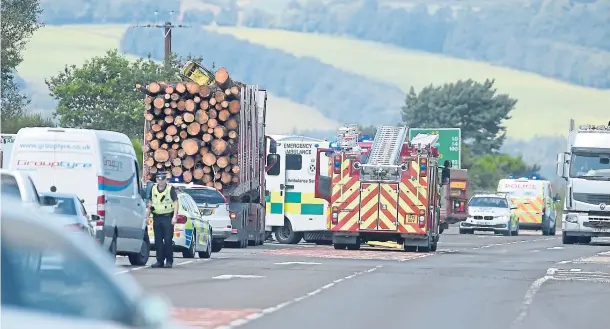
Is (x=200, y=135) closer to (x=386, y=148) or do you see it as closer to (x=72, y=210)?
(x=386, y=148)

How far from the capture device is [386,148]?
1421 inches

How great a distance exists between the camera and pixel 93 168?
2409 centimetres

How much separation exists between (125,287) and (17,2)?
195 feet

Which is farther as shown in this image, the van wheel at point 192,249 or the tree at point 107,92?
the tree at point 107,92

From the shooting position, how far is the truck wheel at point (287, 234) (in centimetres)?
4175

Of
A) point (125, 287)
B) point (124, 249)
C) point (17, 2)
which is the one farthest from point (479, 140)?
point (125, 287)

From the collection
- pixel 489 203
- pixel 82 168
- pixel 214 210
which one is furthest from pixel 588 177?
pixel 82 168

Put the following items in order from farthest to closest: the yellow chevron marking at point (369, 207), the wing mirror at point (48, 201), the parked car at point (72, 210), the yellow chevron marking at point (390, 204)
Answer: the yellow chevron marking at point (369, 207), the yellow chevron marking at point (390, 204), the parked car at point (72, 210), the wing mirror at point (48, 201)

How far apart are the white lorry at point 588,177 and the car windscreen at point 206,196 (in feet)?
44.0

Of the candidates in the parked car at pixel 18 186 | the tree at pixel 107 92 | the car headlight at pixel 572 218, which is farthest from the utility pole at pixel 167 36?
the parked car at pixel 18 186

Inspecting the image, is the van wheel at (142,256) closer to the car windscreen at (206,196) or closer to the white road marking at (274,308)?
the white road marking at (274,308)

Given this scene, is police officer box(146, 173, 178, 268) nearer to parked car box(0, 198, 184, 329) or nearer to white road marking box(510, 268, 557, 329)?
white road marking box(510, 268, 557, 329)

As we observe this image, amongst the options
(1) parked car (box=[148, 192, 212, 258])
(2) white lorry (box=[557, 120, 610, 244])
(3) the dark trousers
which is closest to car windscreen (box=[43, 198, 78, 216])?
(3) the dark trousers

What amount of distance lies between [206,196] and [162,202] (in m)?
9.05
